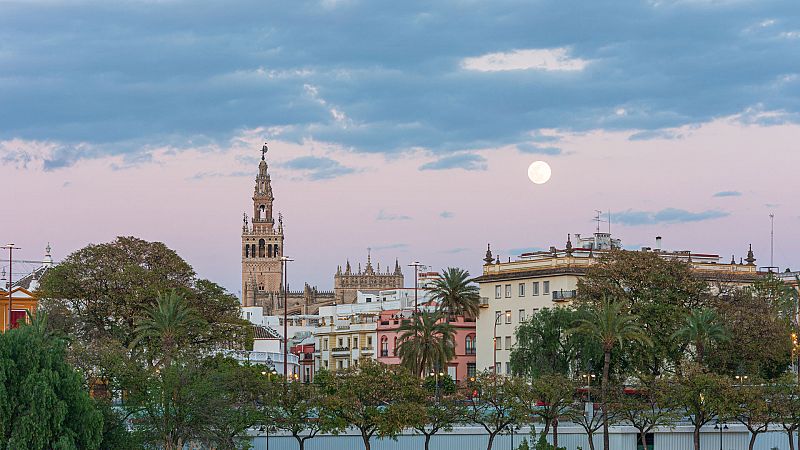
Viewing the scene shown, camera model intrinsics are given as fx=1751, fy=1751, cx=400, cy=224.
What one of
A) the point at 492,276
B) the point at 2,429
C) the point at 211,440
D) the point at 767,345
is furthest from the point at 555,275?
the point at 2,429

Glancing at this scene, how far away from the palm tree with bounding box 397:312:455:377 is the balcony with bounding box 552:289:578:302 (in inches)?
328

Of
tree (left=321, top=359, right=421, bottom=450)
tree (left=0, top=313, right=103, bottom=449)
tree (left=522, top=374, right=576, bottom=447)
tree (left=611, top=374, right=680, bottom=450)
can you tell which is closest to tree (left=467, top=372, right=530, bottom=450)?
tree (left=522, top=374, right=576, bottom=447)

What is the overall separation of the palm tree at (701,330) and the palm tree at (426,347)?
72.0ft

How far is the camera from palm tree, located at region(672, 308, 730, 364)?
10531cm

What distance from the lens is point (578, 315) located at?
348ft

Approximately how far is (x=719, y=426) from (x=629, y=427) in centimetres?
530

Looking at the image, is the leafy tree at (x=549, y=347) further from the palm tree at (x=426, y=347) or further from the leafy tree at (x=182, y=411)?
the leafy tree at (x=182, y=411)

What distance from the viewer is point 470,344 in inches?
5556

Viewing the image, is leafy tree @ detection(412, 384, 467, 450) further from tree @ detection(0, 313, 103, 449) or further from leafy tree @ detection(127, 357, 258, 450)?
tree @ detection(0, 313, 103, 449)

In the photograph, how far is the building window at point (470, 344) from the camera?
462 feet

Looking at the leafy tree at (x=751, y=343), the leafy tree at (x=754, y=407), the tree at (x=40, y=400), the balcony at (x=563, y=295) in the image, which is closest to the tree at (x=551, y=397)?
the leafy tree at (x=754, y=407)

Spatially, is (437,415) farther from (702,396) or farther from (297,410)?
(702,396)

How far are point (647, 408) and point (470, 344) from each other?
5447cm

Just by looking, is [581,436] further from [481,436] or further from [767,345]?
[767,345]
